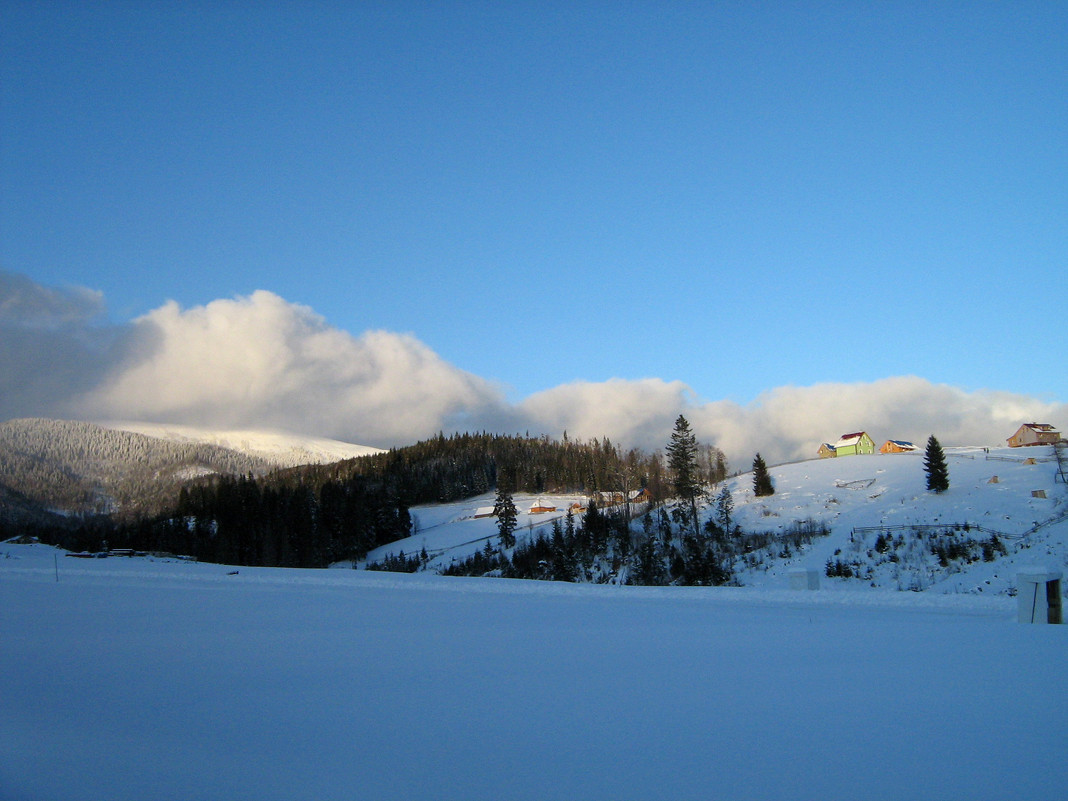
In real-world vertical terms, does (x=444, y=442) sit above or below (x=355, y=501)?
above

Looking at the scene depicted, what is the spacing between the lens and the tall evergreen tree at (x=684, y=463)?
56750 millimetres

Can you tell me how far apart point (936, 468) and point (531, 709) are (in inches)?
2211

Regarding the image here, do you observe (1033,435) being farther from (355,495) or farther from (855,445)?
(355,495)

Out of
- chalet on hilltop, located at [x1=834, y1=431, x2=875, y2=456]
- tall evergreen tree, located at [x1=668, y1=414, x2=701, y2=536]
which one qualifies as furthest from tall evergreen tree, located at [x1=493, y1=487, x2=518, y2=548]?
chalet on hilltop, located at [x1=834, y1=431, x2=875, y2=456]

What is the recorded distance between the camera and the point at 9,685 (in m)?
6.12

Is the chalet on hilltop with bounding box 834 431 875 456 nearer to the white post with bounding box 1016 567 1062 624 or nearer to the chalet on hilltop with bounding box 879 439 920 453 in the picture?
the chalet on hilltop with bounding box 879 439 920 453

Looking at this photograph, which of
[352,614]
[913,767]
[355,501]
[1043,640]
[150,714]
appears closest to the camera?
[913,767]

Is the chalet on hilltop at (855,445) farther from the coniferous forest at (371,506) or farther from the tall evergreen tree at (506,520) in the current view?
the tall evergreen tree at (506,520)

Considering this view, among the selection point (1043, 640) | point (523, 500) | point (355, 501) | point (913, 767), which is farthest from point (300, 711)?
point (523, 500)

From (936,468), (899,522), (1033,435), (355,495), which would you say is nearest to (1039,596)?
(899,522)

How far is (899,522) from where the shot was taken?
43688 mm

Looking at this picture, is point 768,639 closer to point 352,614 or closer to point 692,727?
point 692,727

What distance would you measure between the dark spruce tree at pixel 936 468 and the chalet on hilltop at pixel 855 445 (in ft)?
134

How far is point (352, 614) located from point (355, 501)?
68370 mm
